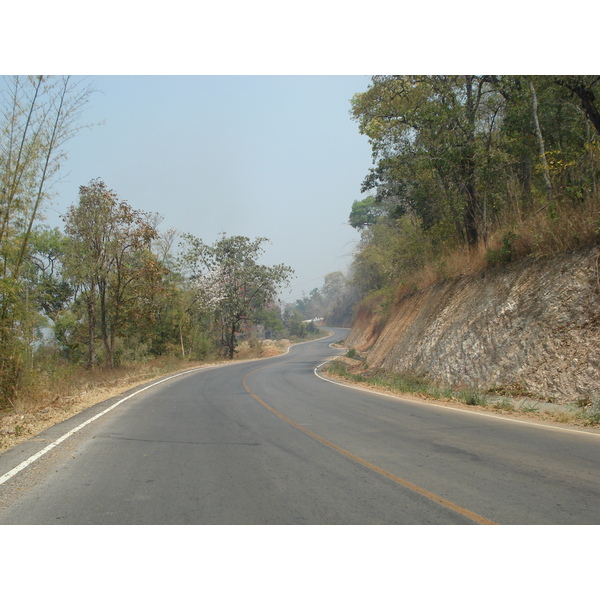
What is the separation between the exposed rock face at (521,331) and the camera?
12258 mm

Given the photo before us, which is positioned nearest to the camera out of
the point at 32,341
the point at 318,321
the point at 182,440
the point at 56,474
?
the point at 56,474

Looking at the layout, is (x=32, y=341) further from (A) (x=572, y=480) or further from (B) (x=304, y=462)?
(A) (x=572, y=480)

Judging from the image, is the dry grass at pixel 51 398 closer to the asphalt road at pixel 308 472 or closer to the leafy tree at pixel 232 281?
the asphalt road at pixel 308 472

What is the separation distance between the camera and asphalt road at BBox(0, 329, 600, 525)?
500 cm

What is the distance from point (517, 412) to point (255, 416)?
20.1 ft

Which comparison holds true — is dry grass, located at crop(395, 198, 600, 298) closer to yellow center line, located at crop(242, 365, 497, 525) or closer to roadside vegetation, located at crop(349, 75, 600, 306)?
roadside vegetation, located at crop(349, 75, 600, 306)

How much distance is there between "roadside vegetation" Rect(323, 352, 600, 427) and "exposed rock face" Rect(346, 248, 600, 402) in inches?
14.5

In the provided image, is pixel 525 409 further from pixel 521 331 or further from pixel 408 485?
pixel 408 485

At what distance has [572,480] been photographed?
5.91m

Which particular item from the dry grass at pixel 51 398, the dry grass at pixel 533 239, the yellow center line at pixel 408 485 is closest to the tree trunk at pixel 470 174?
the dry grass at pixel 533 239

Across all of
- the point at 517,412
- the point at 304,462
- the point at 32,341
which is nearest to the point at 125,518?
the point at 304,462

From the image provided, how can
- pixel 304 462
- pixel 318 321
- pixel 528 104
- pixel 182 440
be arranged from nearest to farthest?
pixel 304 462 → pixel 182 440 → pixel 528 104 → pixel 318 321

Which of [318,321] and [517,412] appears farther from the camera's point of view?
[318,321]

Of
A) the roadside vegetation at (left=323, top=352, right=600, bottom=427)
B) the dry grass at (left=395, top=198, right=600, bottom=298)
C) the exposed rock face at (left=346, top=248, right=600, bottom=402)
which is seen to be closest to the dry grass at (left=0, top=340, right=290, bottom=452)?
the roadside vegetation at (left=323, top=352, right=600, bottom=427)
